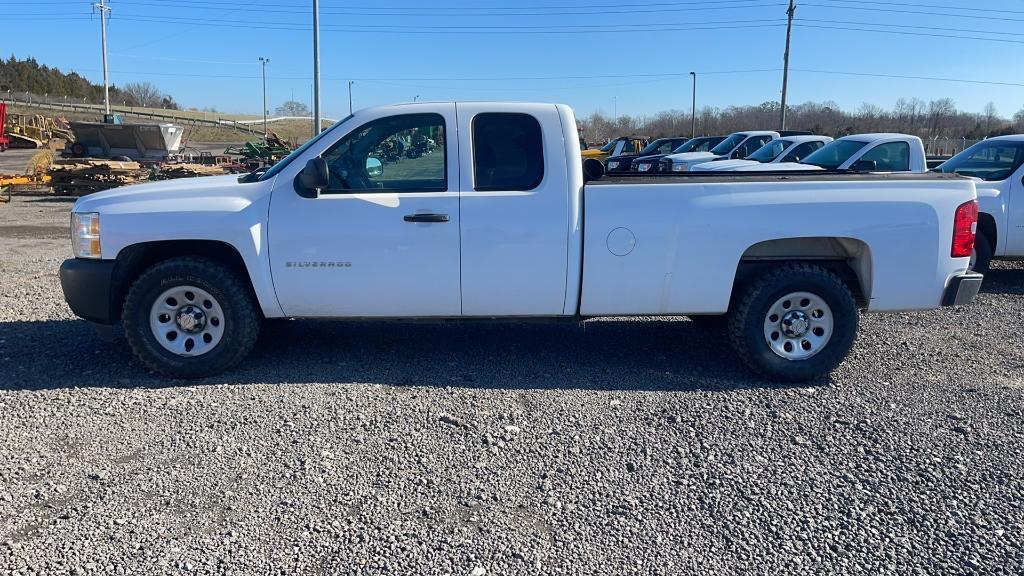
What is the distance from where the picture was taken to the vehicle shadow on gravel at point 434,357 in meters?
5.52

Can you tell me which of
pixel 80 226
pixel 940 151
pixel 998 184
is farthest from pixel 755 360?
pixel 940 151

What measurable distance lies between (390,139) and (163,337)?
83.4 inches

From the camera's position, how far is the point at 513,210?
528 centimetres

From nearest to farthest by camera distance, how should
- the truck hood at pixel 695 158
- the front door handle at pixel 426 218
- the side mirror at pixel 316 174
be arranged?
1. the side mirror at pixel 316 174
2. the front door handle at pixel 426 218
3. the truck hood at pixel 695 158

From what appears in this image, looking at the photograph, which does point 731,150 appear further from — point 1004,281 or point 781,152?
point 1004,281

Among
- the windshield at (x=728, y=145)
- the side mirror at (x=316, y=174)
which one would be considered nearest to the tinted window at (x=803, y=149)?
the windshield at (x=728, y=145)

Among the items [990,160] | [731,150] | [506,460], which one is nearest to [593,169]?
[506,460]

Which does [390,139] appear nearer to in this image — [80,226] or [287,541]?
[80,226]

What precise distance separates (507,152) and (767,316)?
7.18 ft

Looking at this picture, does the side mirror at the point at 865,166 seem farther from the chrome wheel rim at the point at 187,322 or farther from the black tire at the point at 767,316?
the chrome wheel rim at the point at 187,322

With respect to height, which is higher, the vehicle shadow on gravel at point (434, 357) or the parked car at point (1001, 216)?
the parked car at point (1001, 216)

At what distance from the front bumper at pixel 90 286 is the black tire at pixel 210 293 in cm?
14

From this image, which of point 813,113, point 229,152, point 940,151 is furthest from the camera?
point 813,113

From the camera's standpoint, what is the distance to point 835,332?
5.54 m
